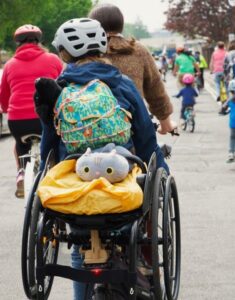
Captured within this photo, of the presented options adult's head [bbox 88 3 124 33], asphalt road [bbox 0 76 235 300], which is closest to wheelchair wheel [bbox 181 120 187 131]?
asphalt road [bbox 0 76 235 300]

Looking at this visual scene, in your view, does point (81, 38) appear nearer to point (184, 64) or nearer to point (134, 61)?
point (134, 61)

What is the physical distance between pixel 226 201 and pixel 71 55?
5881mm

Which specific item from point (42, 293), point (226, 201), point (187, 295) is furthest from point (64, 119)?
point (226, 201)

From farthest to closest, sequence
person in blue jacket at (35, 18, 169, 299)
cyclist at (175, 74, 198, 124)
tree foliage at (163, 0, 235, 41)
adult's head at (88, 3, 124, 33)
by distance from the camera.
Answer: tree foliage at (163, 0, 235, 41)
cyclist at (175, 74, 198, 124)
adult's head at (88, 3, 124, 33)
person in blue jacket at (35, 18, 169, 299)

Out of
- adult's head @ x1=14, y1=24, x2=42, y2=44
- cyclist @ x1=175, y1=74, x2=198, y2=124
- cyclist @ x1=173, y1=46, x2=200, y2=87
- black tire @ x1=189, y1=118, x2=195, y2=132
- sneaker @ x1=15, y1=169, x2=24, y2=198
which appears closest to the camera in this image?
adult's head @ x1=14, y1=24, x2=42, y2=44

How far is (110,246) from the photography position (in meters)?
4.92

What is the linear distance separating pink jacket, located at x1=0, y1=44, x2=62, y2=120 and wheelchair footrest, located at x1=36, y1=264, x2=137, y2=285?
460cm

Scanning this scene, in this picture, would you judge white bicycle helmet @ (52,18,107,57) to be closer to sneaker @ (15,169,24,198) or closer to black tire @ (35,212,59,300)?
black tire @ (35,212,59,300)

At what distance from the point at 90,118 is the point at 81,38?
0.44m

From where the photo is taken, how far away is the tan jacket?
21.0 ft

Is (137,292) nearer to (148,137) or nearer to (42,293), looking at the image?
(42,293)

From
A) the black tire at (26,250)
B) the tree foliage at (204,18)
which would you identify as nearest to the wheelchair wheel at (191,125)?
the black tire at (26,250)

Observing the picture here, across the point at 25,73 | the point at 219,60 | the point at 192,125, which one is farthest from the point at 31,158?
the point at 219,60

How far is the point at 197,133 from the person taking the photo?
2114 centimetres
